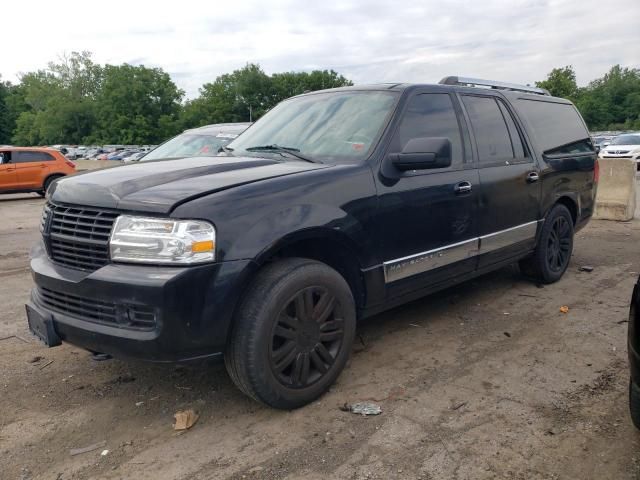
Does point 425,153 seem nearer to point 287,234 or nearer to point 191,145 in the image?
point 287,234

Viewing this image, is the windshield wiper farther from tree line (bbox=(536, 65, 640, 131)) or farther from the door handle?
tree line (bbox=(536, 65, 640, 131))

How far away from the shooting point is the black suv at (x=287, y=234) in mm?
2709

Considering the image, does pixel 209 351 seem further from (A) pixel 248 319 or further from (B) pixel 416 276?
(B) pixel 416 276

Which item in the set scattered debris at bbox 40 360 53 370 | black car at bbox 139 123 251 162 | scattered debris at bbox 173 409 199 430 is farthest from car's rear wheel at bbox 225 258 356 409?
black car at bbox 139 123 251 162

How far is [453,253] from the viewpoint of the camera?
4.13 m

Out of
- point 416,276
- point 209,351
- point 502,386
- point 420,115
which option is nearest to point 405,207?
point 416,276

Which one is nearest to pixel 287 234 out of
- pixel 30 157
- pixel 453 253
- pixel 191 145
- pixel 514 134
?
pixel 453 253

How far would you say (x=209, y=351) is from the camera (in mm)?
2795

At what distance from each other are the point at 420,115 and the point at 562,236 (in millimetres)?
2648

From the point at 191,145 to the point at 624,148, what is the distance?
19400 mm

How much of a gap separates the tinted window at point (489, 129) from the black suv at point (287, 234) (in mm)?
17

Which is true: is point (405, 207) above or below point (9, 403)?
above

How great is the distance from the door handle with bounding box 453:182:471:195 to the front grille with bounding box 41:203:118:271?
96.2 inches

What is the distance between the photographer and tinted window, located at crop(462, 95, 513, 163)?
4523mm
